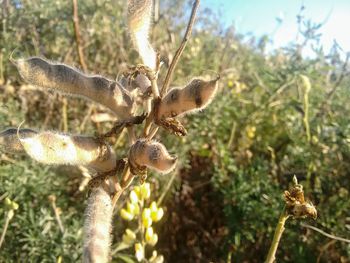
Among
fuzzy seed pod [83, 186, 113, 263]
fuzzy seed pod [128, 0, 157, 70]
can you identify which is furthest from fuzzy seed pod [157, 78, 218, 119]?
fuzzy seed pod [83, 186, 113, 263]

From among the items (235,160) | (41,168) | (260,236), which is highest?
(235,160)

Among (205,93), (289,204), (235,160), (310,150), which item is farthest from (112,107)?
(235,160)

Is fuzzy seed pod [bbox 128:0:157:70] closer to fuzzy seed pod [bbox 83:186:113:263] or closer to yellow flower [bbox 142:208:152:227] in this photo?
fuzzy seed pod [bbox 83:186:113:263]

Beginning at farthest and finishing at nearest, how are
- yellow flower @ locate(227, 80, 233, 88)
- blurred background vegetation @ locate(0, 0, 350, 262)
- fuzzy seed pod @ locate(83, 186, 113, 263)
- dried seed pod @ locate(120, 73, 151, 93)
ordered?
yellow flower @ locate(227, 80, 233, 88), blurred background vegetation @ locate(0, 0, 350, 262), dried seed pod @ locate(120, 73, 151, 93), fuzzy seed pod @ locate(83, 186, 113, 263)

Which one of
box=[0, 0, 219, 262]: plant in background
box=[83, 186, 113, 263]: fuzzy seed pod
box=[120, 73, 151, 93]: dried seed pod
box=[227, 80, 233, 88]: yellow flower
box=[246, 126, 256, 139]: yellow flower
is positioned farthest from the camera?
box=[227, 80, 233, 88]: yellow flower

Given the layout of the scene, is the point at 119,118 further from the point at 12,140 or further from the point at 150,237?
the point at 150,237

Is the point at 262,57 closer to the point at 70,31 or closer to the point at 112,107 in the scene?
the point at 70,31

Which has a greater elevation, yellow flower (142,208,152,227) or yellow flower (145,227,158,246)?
yellow flower (142,208,152,227)
